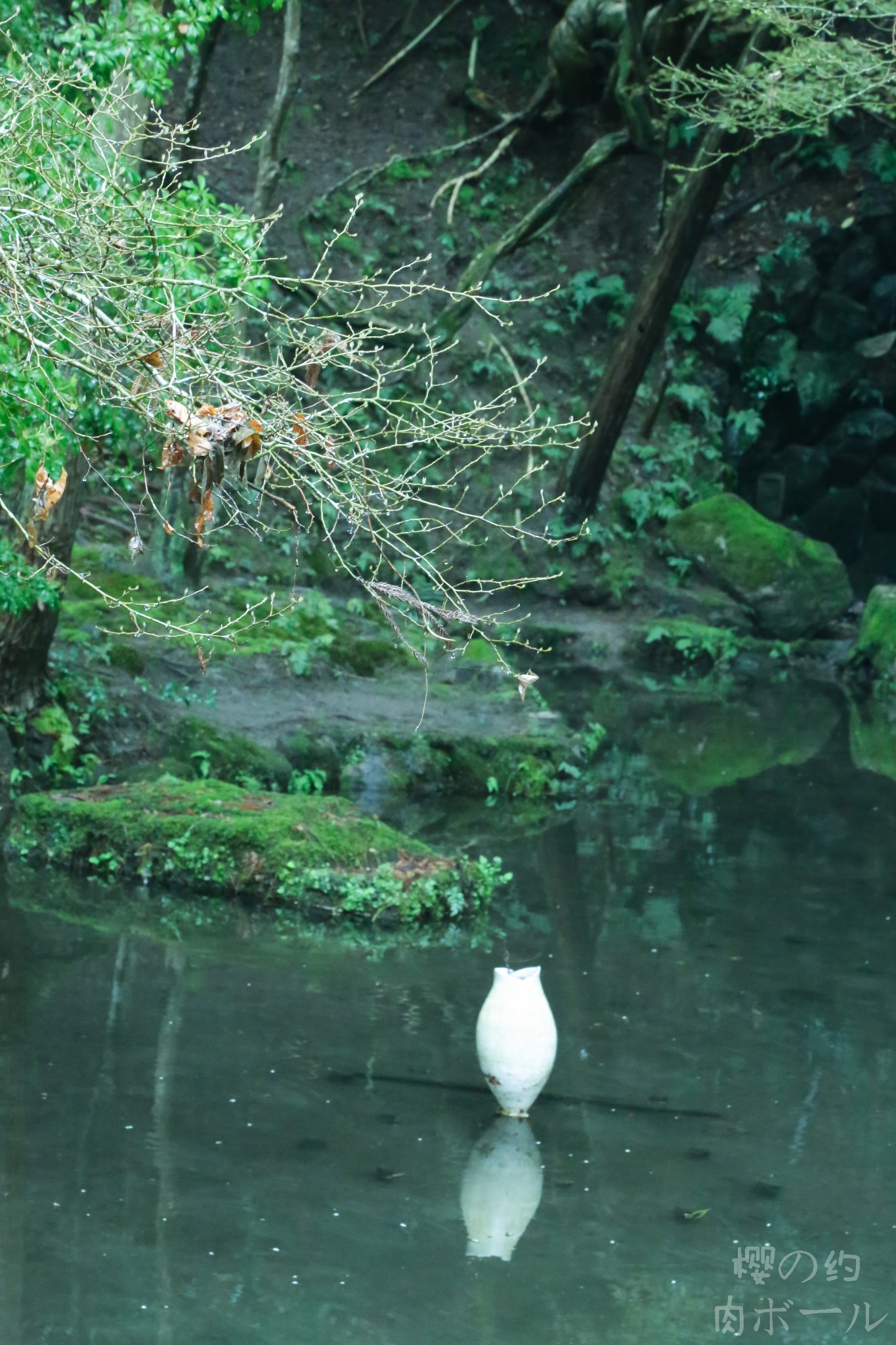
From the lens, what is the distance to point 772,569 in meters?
19.1

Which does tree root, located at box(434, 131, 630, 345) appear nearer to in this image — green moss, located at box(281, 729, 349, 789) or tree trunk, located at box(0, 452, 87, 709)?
green moss, located at box(281, 729, 349, 789)

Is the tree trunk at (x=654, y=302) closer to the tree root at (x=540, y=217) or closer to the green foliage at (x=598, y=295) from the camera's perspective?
the tree root at (x=540, y=217)

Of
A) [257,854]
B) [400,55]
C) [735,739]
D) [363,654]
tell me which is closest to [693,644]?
[735,739]

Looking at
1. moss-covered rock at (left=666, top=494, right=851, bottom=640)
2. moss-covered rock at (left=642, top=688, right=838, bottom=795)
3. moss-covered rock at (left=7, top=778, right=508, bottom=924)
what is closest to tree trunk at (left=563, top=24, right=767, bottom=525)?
moss-covered rock at (left=666, top=494, right=851, bottom=640)

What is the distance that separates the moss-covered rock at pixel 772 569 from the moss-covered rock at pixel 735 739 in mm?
2464

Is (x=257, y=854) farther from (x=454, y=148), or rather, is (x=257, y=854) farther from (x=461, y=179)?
(x=454, y=148)

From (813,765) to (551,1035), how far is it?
26.3ft

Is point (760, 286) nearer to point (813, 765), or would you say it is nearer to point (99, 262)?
point (813, 765)

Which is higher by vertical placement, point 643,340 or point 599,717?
point 643,340

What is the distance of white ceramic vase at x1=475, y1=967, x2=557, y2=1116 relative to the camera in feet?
19.2


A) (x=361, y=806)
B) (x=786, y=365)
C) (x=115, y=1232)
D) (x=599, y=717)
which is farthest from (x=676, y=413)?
(x=115, y=1232)

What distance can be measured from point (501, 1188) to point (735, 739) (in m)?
9.49

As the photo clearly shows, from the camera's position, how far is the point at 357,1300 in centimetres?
459

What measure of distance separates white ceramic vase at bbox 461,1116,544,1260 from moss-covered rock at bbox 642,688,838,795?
22.0 feet
